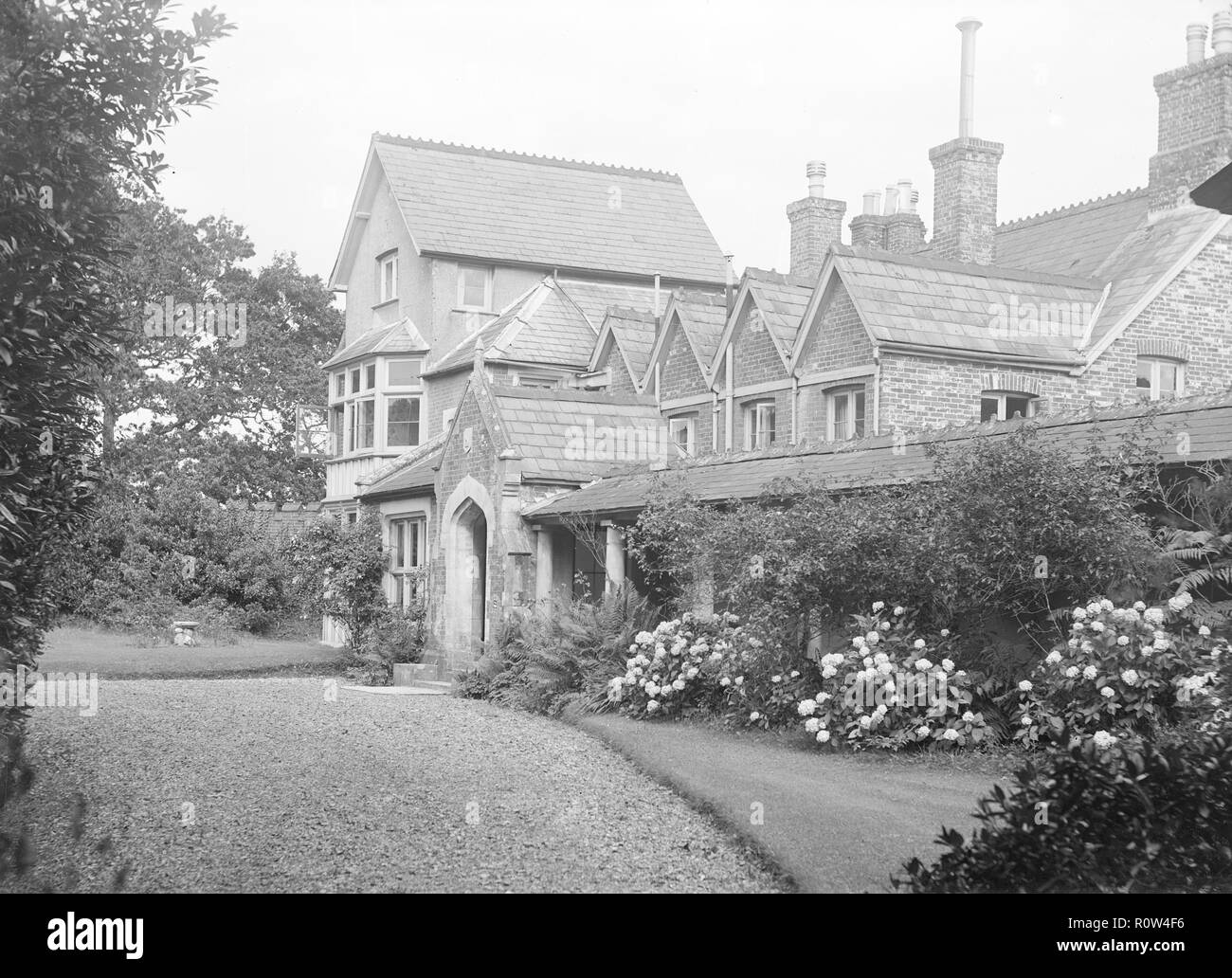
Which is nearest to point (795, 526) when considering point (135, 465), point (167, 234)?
point (135, 465)

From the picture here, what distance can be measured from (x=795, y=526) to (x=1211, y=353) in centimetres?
1209

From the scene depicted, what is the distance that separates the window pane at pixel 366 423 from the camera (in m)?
34.0

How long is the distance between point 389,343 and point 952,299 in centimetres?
1609

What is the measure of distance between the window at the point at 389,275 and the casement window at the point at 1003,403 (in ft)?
58.8

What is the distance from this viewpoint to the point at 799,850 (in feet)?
30.1

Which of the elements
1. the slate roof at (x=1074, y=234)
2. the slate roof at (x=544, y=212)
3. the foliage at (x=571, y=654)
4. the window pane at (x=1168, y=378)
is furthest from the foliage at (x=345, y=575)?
the slate roof at (x=1074, y=234)

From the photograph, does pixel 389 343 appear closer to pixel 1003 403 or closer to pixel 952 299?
pixel 952 299

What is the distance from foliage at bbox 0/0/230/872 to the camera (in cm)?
875

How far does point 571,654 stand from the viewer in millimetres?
18406

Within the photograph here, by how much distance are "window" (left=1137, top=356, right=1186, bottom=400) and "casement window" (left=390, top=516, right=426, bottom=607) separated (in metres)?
13.5

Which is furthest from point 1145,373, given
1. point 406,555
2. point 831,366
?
point 406,555

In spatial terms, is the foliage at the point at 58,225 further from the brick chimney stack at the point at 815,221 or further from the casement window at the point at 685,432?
the brick chimney stack at the point at 815,221

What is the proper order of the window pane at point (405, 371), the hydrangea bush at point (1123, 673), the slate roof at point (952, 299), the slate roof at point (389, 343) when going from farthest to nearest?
the window pane at point (405, 371), the slate roof at point (389, 343), the slate roof at point (952, 299), the hydrangea bush at point (1123, 673)
